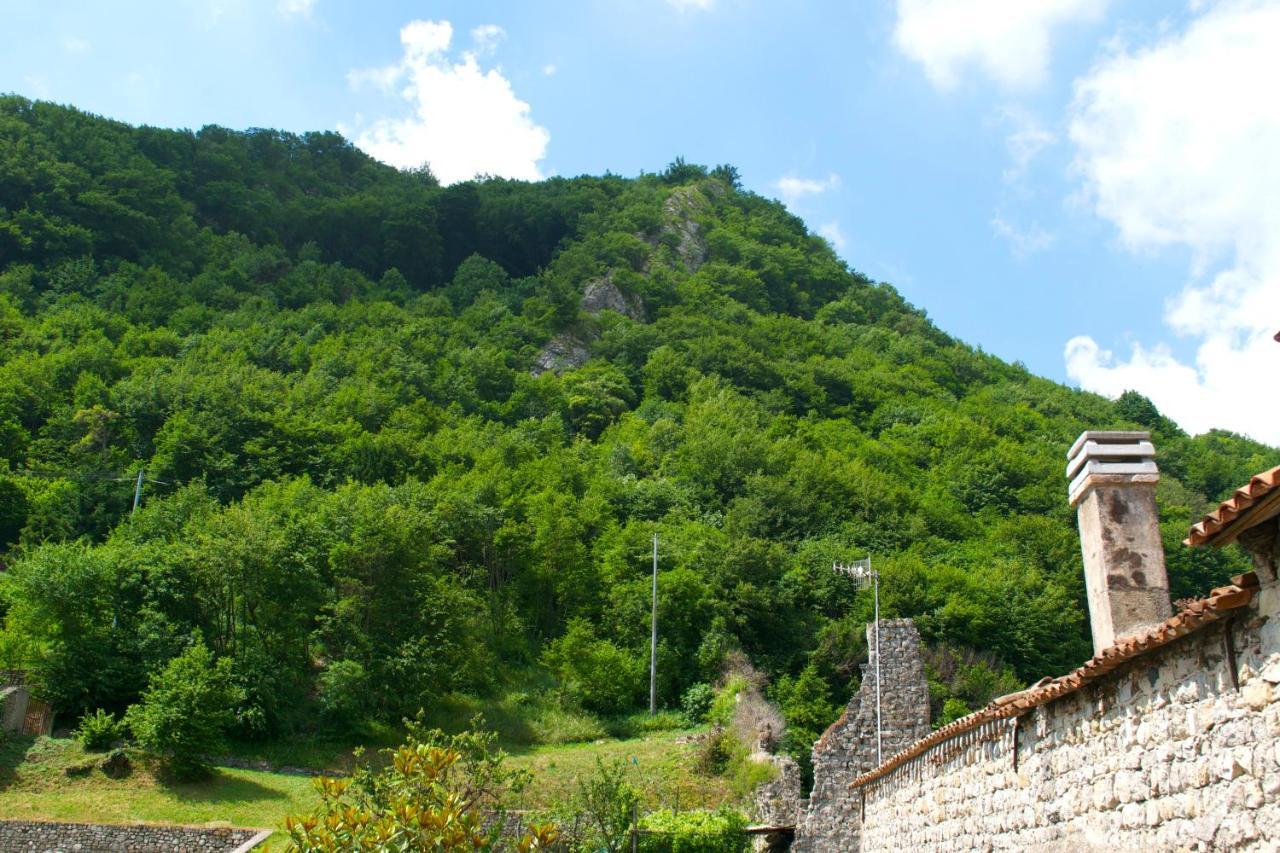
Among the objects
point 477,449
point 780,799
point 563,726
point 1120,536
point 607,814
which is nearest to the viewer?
point 1120,536

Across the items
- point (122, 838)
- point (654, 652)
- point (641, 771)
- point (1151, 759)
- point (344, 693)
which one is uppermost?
point (654, 652)

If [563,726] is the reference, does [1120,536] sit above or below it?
above

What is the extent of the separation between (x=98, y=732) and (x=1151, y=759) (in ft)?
78.6

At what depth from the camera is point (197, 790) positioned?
22203 millimetres

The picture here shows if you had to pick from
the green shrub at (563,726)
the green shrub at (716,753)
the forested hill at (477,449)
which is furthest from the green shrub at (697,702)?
the green shrub at (716,753)

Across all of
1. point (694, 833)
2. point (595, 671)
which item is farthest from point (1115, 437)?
point (595, 671)

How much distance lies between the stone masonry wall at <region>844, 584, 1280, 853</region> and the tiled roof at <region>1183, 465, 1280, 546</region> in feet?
1.16

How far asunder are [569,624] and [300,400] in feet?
77.5

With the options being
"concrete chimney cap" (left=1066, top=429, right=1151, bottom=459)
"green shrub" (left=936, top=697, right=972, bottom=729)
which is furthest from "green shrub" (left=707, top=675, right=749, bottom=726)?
"concrete chimney cap" (left=1066, top=429, right=1151, bottom=459)

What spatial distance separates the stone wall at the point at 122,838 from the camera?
18766mm

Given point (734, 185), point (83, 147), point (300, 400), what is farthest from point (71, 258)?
point (734, 185)

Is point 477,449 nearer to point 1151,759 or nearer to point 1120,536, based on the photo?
point 1120,536

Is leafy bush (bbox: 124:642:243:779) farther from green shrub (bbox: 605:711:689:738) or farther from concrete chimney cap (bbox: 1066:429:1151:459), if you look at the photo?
concrete chimney cap (bbox: 1066:429:1151:459)

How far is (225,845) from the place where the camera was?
1914 cm
